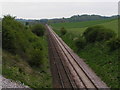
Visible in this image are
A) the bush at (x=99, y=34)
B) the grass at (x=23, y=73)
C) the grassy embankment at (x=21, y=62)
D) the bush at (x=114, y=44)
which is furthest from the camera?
the bush at (x=99, y=34)

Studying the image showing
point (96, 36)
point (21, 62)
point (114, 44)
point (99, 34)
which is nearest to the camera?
point (21, 62)

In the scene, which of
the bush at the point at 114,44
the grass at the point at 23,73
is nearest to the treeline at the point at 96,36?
the bush at the point at 114,44

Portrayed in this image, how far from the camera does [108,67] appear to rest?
103ft

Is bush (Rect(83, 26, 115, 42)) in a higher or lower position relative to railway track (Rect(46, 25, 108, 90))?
higher

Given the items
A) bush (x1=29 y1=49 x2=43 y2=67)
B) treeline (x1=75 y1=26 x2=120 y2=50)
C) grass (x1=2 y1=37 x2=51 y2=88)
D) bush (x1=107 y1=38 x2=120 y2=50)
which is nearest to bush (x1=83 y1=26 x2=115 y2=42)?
treeline (x1=75 y1=26 x2=120 y2=50)

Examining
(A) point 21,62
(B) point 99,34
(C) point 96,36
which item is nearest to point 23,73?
(A) point 21,62

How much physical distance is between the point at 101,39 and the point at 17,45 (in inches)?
826

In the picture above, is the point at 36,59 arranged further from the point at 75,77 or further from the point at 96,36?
the point at 96,36

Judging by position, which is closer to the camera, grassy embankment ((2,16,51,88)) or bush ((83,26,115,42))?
grassy embankment ((2,16,51,88))

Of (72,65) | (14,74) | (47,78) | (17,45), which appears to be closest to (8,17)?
(17,45)

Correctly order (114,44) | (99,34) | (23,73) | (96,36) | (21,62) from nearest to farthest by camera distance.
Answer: (23,73) → (21,62) → (114,44) → (99,34) → (96,36)

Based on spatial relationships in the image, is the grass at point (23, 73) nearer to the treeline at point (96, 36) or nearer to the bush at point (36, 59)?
the bush at point (36, 59)

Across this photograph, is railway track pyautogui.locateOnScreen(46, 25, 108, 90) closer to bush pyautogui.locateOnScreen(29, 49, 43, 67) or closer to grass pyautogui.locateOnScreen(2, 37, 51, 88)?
grass pyautogui.locateOnScreen(2, 37, 51, 88)

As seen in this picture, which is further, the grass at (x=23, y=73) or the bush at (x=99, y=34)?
the bush at (x=99, y=34)
